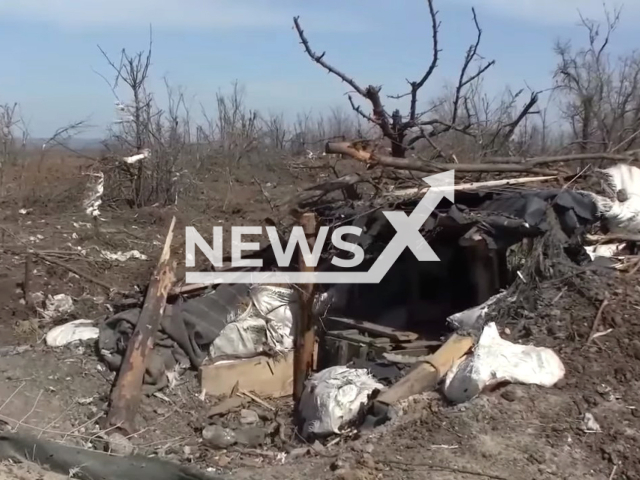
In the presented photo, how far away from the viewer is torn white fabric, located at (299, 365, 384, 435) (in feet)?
18.1

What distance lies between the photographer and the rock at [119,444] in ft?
17.0

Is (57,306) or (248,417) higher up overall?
(57,306)

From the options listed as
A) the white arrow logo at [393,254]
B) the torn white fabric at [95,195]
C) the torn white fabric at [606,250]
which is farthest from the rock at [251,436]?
the torn white fabric at [95,195]

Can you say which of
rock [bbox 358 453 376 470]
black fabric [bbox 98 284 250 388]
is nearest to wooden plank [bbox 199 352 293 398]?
black fabric [bbox 98 284 250 388]

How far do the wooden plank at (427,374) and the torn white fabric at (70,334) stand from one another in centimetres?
299

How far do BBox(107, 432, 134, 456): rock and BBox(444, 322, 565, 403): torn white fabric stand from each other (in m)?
2.32

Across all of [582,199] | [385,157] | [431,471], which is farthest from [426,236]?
[431,471]

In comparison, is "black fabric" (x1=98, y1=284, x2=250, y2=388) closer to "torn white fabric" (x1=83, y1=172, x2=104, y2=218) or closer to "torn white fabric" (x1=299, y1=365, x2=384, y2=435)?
"torn white fabric" (x1=299, y1=365, x2=384, y2=435)

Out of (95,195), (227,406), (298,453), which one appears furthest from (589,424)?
(95,195)

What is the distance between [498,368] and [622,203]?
2564 millimetres

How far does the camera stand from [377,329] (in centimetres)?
700

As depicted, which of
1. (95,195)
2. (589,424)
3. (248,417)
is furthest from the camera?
(95,195)

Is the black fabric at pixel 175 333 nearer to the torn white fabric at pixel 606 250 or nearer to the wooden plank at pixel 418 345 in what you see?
the wooden plank at pixel 418 345

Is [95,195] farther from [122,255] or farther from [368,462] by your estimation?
[368,462]
